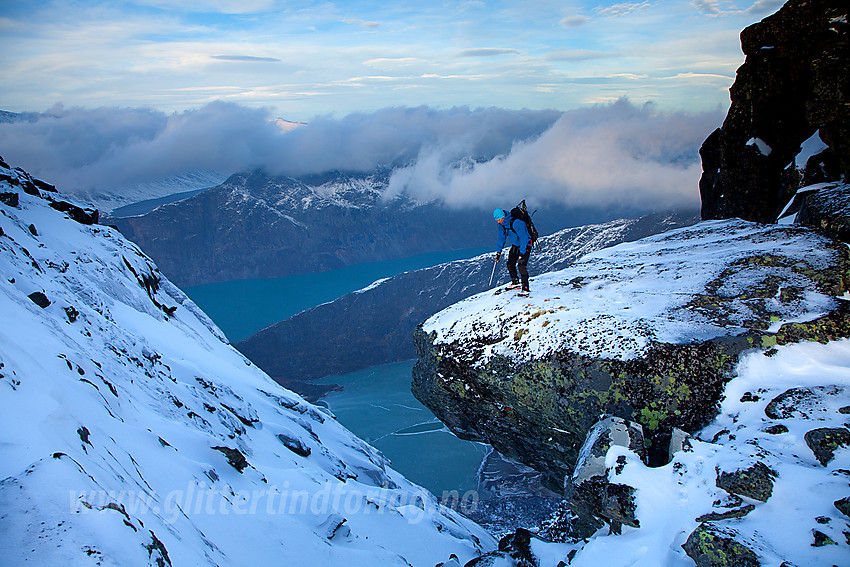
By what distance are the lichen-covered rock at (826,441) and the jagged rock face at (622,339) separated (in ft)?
9.57

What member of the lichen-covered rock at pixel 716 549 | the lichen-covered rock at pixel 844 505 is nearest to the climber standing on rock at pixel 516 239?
the lichen-covered rock at pixel 716 549

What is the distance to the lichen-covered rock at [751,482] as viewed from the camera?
333 inches

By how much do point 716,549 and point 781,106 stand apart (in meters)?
22.1

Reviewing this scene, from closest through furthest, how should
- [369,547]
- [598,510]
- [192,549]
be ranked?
[192,549] → [598,510] → [369,547]

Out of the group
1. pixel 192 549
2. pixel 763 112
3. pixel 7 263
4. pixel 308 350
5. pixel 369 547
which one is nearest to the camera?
pixel 192 549

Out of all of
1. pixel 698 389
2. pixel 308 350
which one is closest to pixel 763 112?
pixel 698 389

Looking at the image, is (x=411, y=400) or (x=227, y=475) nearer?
(x=227, y=475)

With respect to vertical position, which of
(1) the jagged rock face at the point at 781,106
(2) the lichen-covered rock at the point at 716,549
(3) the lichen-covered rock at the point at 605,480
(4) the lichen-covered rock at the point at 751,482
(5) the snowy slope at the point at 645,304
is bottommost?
(3) the lichen-covered rock at the point at 605,480

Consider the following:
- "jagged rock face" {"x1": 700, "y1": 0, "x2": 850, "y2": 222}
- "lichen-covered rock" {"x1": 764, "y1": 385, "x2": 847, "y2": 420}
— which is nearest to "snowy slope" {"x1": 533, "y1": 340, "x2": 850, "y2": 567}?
"lichen-covered rock" {"x1": 764, "y1": 385, "x2": 847, "y2": 420}

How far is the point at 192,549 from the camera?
7773mm

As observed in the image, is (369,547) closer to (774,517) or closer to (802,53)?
(774,517)

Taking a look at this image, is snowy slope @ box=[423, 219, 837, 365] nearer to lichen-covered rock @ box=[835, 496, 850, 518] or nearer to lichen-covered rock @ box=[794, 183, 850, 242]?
lichen-covered rock @ box=[794, 183, 850, 242]

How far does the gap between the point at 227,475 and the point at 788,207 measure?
2356 centimetres

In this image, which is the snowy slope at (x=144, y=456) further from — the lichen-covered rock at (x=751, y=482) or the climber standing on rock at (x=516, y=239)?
the climber standing on rock at (x=516, y=239)
